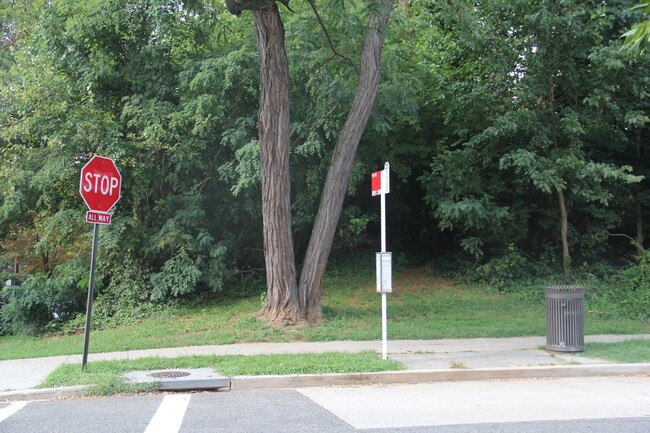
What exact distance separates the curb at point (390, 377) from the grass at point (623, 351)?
1.29ft

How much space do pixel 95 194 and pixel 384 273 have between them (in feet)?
15.4

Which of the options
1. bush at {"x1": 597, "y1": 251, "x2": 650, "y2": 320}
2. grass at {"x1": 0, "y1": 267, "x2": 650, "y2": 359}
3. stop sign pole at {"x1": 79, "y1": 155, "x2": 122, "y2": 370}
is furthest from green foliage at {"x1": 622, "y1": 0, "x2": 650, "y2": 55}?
bush at {"x1": 597, "y1": 251, "x2": 650, "y2": 320}

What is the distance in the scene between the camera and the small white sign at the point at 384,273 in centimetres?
898

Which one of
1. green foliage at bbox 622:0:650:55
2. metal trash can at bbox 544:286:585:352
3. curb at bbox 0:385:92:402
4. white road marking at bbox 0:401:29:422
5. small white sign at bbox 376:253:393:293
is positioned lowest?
white road marking at bbox 0:401:29:422

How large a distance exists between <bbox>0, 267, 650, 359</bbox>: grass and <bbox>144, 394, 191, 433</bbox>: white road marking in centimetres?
370

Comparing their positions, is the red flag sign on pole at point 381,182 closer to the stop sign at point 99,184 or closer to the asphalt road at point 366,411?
the asphalt road at point 366,411

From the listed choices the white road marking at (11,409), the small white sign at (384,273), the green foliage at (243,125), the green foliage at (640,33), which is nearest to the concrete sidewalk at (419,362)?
the white road marking at (11,409)

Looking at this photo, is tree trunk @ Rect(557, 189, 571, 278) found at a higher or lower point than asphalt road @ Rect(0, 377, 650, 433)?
higher

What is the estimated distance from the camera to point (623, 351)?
32.1ft

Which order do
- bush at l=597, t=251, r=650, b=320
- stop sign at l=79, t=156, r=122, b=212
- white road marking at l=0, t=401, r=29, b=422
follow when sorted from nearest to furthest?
1. white road marking at l=0, t=401, r=29, b=422
2. stop sign at l=79, t=156, r=122, b=212
3. bush at l=597, t=251, r=650, b=320

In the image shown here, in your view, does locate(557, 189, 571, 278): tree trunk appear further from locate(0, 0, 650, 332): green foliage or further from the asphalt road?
the asphalt road

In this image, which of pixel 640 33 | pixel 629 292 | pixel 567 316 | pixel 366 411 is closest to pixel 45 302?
pixel 366 411

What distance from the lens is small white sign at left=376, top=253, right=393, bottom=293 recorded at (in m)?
8.98

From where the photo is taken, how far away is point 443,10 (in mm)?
16703
